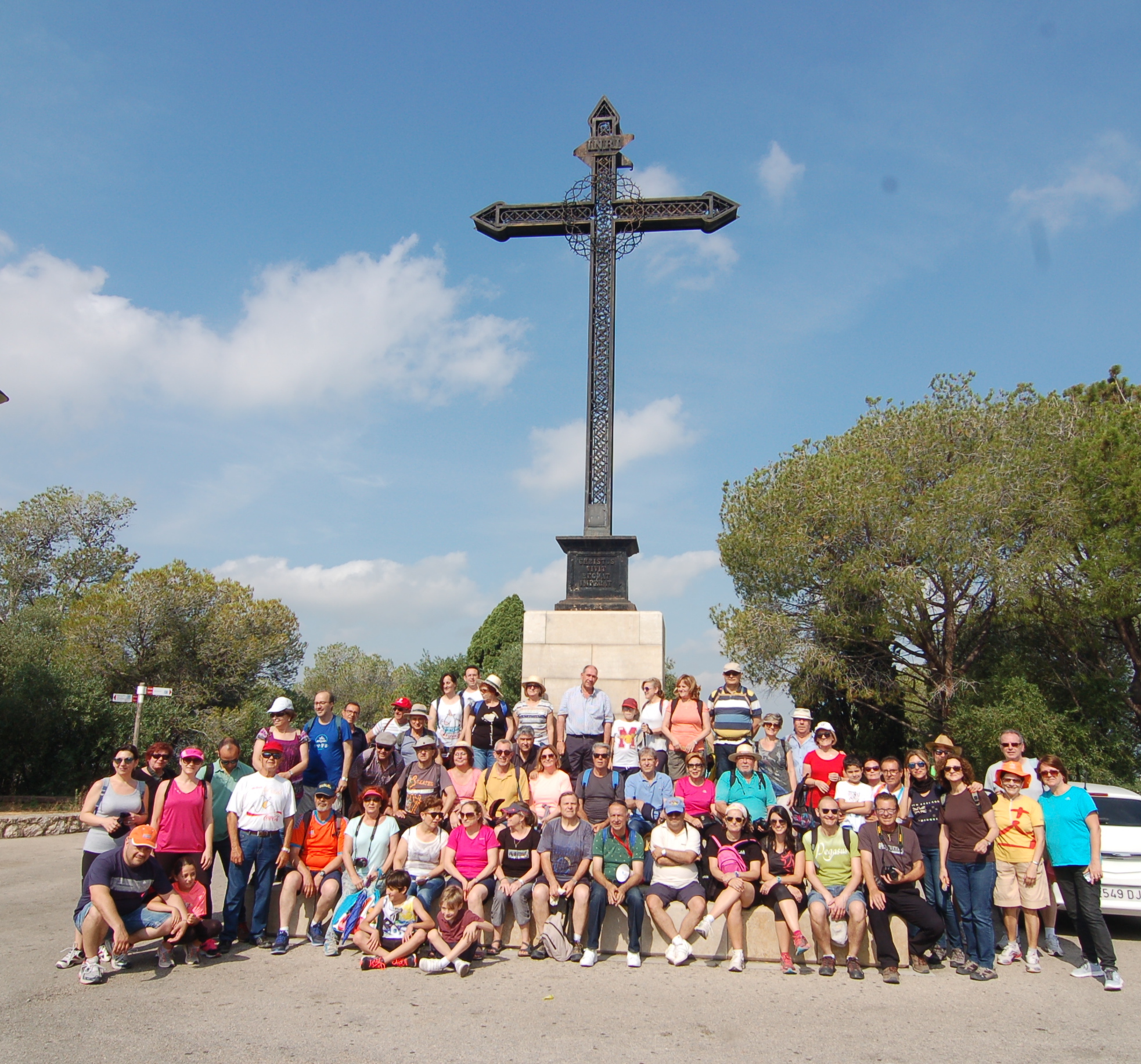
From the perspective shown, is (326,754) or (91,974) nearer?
(91,974)

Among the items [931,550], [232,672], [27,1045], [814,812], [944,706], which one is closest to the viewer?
[27,1045]

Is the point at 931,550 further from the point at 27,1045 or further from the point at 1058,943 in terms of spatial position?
the point at 27,1045

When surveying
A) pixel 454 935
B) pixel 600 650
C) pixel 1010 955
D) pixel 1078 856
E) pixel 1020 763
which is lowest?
pixel 1010 955

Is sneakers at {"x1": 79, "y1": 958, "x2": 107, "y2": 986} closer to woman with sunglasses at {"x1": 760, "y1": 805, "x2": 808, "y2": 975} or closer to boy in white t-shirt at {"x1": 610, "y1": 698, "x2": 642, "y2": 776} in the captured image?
boy in white t-shirt at {"x1": 610, "y1": 698, "x2": 642, "y2": 776}

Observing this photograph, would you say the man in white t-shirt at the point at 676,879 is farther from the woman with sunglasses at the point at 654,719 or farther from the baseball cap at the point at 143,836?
the baseball cap at the point at 143,836

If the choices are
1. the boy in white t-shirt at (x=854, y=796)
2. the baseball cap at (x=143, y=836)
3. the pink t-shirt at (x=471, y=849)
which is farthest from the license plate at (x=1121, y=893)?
the baseball cap at (x=143, y=836)

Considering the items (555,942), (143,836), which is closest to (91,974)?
(143,836)

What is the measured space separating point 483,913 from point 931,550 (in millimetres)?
13683

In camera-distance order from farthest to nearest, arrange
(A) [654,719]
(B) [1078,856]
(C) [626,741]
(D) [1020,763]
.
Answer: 1. (A) [654,719]
2. (C) [626,741]
3. (D) [1020,763]
4. (B) [1078,856]

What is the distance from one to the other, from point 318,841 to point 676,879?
8.78ft

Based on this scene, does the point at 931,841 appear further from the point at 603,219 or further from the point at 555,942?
the point at 603,219

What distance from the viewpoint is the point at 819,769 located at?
709 cm

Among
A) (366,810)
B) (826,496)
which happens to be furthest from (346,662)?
(366,810)

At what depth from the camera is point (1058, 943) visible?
21.0ft
